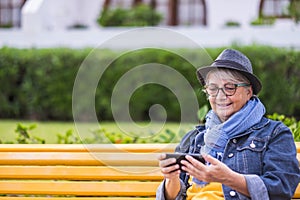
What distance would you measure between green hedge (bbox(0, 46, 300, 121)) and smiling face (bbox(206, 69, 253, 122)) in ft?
24.9

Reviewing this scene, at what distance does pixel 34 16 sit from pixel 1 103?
301 cm

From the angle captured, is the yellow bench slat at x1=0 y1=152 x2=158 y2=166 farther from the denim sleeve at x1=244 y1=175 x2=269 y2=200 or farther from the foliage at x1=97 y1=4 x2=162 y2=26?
the foliage at x1=97 y1=4 x2=162 y2=26

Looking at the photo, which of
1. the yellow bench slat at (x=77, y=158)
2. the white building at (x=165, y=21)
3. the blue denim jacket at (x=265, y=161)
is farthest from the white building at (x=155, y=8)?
the blue denim jacket at (x=265, y=161)

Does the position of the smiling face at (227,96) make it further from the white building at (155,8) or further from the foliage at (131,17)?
the foliage at (131,17)

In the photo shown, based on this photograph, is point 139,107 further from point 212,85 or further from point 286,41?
point 212,85

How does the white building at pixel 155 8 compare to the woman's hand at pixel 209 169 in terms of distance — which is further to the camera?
the white building at pixel 155 8

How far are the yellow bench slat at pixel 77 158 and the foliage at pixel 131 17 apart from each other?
11582mm

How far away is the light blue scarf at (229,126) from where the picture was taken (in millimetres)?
3324

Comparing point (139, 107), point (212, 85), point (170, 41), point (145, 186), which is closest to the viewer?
point (212, 85)

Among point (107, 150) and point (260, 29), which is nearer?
point (107, 150)

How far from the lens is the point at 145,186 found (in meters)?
3.91

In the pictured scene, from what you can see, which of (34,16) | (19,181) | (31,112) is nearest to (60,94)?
(31,112)

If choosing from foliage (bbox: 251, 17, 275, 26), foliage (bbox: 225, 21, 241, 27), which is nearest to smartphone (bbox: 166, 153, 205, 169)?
foliage (bbox: 251, 17, 275, 26)

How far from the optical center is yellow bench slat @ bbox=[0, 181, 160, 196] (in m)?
3.92
